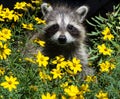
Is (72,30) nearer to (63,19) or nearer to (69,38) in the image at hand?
(63,19)

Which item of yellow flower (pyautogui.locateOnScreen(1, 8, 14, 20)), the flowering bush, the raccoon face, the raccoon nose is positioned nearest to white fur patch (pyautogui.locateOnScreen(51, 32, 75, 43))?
the raccoon face

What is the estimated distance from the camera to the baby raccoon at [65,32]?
25.0ft

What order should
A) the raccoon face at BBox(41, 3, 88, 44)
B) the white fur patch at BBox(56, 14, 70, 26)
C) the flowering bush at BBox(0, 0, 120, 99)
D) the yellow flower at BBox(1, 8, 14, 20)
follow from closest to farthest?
the flowering bush at BBox(0, 0, 120, 99) < the yellow flower at BBox(1, 8, 14, 20) < the raccoon face at BBox(41, 3, 88, 44) < the white fur patch at BBox(56, 14, 70, 26)

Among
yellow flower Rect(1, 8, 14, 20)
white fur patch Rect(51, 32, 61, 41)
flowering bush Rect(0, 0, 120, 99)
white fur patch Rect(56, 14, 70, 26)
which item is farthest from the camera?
white fur patch Rect(56, 14, 70, 26)

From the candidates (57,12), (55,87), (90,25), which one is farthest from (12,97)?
(90,25)

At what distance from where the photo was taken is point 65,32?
24.5ft

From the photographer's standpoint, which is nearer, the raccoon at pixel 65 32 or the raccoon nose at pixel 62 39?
the raccoon nose at pixel 62 39

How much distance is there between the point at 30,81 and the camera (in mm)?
5211

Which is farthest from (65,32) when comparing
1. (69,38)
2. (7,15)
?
(7,15)

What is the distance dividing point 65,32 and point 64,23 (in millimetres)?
300

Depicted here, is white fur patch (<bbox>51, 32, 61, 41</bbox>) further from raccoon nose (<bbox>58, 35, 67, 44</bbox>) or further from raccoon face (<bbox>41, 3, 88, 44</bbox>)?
raccoon nose (<bbox>58, 35, 67, 44</bbox>)

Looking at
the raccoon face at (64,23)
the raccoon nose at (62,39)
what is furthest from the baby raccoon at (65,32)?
the raccoon nose at (62,39)

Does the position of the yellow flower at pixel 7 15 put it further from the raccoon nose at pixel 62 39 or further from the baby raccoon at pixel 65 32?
the baby raccoon at pixel 65 32

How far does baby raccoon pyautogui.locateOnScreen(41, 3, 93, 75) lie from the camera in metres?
7.62
